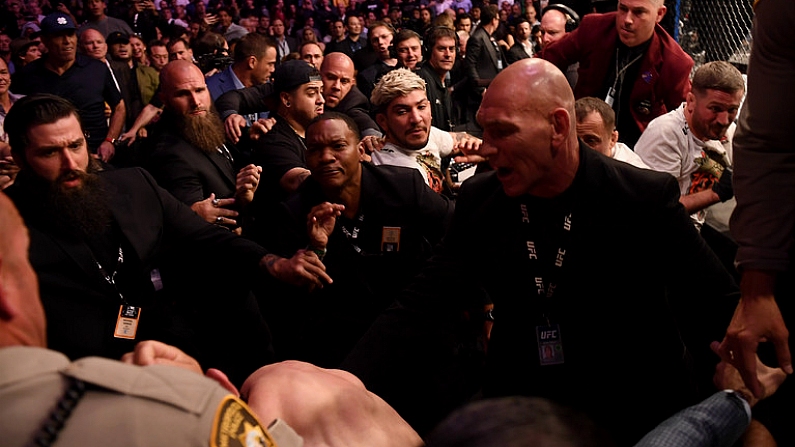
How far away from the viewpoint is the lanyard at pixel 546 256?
1.83 metres

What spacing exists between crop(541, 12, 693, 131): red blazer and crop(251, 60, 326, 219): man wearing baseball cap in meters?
1.55

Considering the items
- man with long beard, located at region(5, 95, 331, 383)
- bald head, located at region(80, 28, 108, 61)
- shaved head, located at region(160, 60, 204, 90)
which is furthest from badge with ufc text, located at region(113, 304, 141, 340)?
bald head, located at region(80, 28, 108, 61)

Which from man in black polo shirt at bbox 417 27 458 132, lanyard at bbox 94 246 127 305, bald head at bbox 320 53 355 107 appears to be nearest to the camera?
lanyard at bbox 94 246 127 305

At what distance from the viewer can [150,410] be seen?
0.71 m

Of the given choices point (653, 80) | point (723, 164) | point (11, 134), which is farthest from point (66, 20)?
point (723, 164)

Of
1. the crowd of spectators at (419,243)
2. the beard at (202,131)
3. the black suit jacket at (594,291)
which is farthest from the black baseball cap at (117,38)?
the black suit jacket at (594,291)

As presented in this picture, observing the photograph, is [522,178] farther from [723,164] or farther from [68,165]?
[723,164]

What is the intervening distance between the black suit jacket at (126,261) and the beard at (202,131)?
105cm

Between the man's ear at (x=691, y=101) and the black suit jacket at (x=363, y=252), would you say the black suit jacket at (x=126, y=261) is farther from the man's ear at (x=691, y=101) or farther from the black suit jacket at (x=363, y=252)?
the man's ear at (x=691, y=101)

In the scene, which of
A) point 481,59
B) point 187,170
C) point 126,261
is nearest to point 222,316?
point 126,261

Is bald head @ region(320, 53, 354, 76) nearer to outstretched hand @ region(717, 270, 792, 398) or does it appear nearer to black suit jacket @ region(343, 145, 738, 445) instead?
black suit jacket @ region(343, 145, 738, 445)

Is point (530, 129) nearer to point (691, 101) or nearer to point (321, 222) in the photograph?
point (321, 222)

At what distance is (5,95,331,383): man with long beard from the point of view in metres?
2.29

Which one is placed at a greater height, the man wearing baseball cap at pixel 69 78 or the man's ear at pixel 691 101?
the man's ear at pixel 691 101
